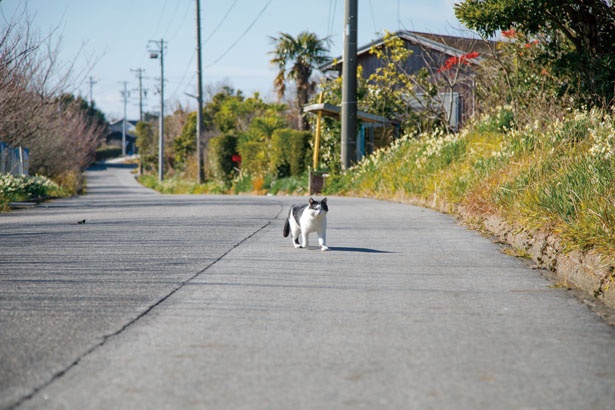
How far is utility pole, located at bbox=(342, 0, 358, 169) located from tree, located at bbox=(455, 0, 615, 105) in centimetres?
959

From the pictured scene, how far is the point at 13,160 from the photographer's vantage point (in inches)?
995

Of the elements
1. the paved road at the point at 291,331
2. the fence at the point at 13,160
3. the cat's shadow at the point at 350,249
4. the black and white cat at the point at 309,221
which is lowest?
the paved road at the point at 291,331

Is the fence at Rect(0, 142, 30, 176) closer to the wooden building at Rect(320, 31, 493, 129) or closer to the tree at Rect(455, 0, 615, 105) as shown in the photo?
the wooden building at Rect(320, 31, 493, 129)

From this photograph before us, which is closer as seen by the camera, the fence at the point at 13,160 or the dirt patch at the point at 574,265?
the dirt patch at the point at 574,265

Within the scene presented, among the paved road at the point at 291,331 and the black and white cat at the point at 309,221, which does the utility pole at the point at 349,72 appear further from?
the paved road at the point at 291,331

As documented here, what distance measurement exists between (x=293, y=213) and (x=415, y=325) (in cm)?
462

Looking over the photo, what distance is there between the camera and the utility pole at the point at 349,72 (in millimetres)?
24734

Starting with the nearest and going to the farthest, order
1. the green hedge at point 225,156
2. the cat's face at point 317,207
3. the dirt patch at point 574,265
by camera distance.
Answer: the dirt patch at point 574,265 < the cat's face at point 317,207 < the green hedge at point 225,156

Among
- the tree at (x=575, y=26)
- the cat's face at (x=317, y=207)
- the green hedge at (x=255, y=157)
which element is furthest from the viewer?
the green hedge at (x=255, y=157)

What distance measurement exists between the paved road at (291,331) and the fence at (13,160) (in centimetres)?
1486

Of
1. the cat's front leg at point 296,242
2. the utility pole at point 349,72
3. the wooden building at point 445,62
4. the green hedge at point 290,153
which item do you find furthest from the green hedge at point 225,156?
the cat's front leg at point 296,242

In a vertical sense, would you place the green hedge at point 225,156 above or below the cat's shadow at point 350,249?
above

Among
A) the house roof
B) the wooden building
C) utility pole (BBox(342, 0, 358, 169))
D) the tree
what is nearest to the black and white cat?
the tree

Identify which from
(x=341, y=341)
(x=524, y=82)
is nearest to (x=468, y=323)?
(x=341, y=341)
